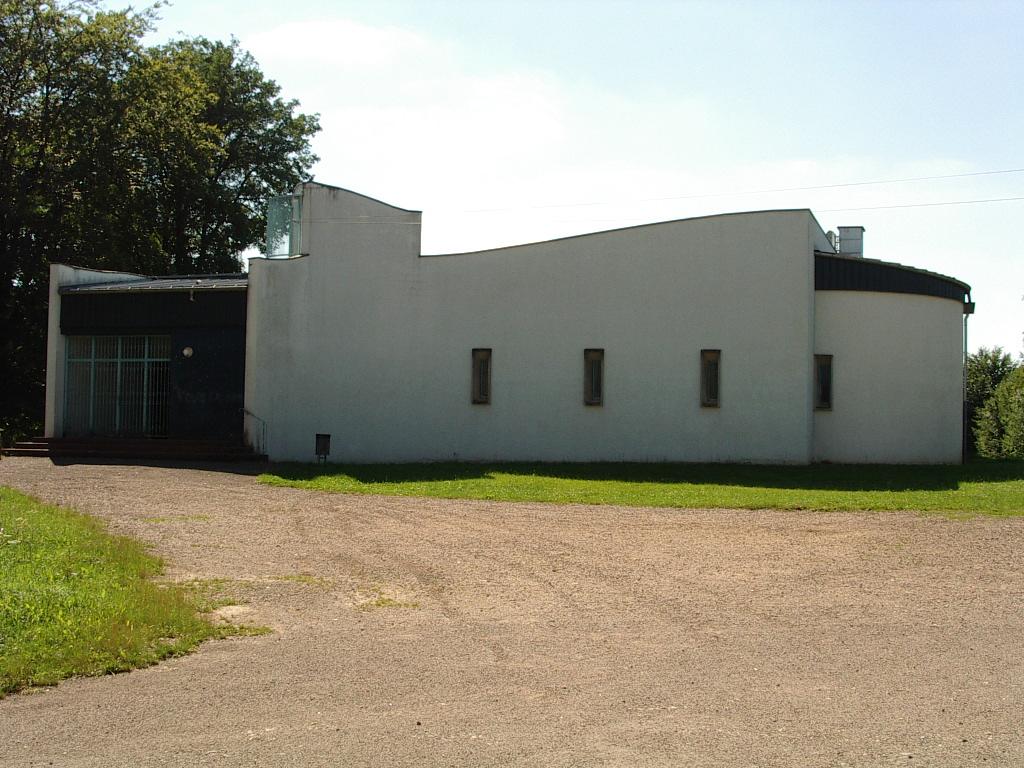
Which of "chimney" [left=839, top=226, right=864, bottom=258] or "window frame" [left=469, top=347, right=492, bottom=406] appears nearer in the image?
"window frame" [left=469, top=347, right=492, bottom=406]

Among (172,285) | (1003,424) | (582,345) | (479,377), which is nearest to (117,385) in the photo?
(172,285)

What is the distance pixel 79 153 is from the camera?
3397 cm

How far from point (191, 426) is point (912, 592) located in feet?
66.6

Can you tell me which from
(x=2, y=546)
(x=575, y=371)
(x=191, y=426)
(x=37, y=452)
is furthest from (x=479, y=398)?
(x=2, y=546)

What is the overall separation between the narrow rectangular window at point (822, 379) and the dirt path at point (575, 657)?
10.6 metres

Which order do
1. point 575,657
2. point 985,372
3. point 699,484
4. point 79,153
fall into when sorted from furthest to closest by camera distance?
point 985,372
point 79,153
point 699,484
point 575,657

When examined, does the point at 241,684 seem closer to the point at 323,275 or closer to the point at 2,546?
the point at 2,546

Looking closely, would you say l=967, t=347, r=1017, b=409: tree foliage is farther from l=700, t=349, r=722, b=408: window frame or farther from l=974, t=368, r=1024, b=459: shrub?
l=700, t=349, r=722, b=408: window frame

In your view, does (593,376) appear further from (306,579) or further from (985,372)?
(985,372)

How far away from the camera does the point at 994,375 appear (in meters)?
43.4

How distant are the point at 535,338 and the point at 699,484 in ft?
21.9

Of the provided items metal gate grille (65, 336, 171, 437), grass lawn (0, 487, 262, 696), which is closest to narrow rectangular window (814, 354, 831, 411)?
metal gate grille (65, 336, 171, 437)

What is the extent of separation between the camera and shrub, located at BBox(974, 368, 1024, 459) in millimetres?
32125

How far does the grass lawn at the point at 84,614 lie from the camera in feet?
21.6
